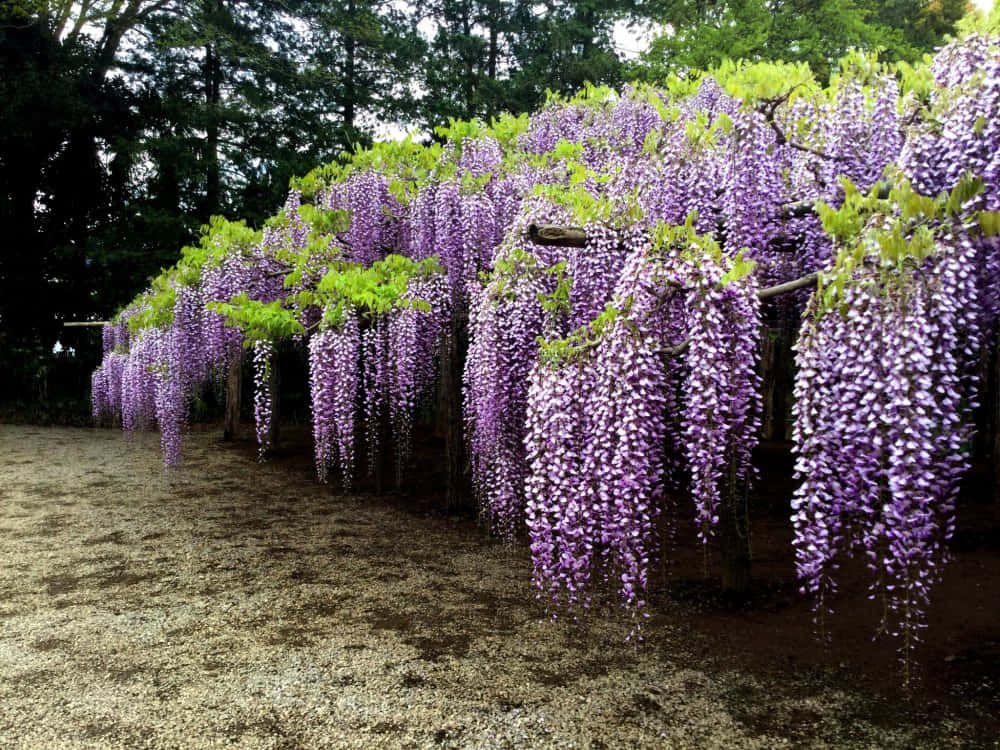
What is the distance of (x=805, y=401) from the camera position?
9.24 feet

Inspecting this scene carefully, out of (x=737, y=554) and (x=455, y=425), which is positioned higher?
(x=455, y=425)

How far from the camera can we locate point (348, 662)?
12.8ft

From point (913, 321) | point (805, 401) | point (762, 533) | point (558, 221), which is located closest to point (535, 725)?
point (805, 401)

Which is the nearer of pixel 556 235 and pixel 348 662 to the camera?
pixel 348 662

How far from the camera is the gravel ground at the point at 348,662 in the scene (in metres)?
3.15

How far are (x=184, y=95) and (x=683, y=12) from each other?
1160 centimetres

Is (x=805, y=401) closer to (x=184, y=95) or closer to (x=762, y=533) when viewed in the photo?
(x=762, y=533)

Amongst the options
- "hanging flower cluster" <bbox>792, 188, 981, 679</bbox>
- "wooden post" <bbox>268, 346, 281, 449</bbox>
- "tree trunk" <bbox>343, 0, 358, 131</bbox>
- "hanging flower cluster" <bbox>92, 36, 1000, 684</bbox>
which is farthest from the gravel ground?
"tree trunk" <bbox>343, 0, 358, 131</bbox>

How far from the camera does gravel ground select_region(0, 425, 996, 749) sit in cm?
315

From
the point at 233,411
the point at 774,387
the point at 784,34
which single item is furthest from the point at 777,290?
the point at 784,34

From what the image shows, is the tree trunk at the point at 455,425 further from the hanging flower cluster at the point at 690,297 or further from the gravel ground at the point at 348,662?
the gravel ground at the point at 348,662

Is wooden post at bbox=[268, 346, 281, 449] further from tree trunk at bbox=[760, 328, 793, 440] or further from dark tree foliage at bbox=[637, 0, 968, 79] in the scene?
dark tree foliage at bbox=[637, 0, 968, 79]

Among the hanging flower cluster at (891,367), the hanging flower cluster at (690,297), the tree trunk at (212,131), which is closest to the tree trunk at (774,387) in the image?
the hanging flower cluster at (690,297)

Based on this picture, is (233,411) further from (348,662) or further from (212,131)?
(348,662)
